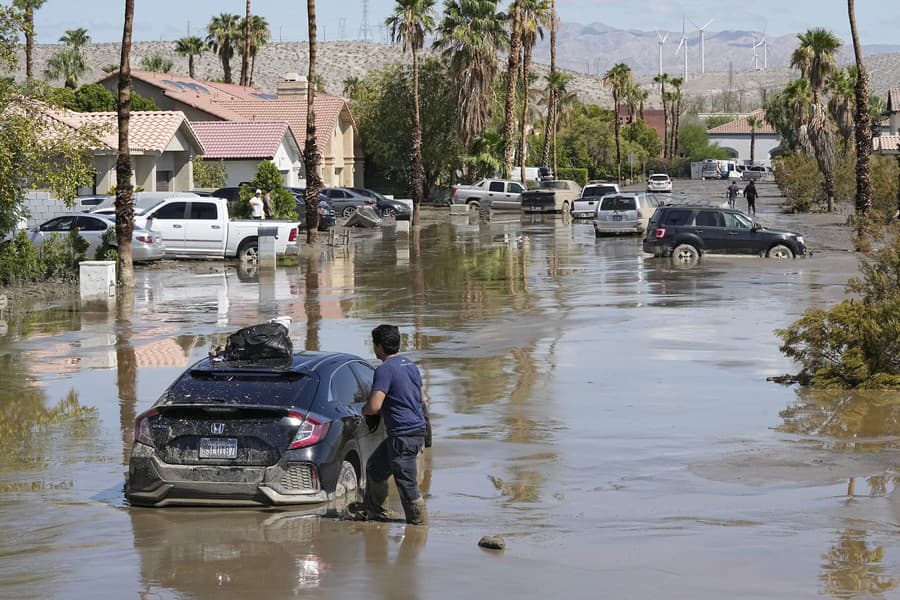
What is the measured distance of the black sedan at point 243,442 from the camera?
10016 mm

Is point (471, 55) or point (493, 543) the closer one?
point (493, 543)

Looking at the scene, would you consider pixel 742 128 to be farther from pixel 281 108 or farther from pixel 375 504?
pixel 375 504

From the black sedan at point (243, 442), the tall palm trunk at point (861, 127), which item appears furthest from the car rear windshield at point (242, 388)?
the tall palm trunk at point (861, 127)

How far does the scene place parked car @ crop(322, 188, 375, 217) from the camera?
60.7 m

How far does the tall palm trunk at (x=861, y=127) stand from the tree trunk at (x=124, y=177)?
24218 millimetres

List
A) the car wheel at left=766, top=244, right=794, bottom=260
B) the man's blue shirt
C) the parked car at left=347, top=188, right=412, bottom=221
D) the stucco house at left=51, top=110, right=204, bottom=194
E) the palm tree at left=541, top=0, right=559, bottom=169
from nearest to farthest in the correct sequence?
the man's blue shirt → the car wheel at left=766, top=244, right=794, bottom=260 → the stucco house at left=51, top=110, right=204, bottom=194 → the parked car at left=347, top=188, right=412, bottom=221 → the palm tree at left=541, top=0, right=559, bottom=169

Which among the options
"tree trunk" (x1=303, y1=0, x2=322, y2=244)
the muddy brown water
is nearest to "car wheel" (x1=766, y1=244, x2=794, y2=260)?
the muddy brown water

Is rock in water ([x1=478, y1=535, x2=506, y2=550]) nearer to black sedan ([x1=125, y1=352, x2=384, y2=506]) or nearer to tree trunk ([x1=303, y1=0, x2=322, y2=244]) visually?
black sedan ([x1=125, y1=352, x2=384, y2=506])

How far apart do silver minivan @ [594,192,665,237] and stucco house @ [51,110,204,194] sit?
17190 mm

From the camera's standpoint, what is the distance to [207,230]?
36594 mm

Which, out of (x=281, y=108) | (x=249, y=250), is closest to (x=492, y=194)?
(x=281, y=108)

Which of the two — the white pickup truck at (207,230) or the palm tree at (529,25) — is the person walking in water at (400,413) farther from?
the palm tree at (529,25)

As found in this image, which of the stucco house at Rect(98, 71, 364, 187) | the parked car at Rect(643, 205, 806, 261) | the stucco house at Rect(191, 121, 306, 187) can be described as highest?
the stucco house at Rect(98, 71, 364, 187)

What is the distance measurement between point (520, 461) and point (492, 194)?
2241 inches
